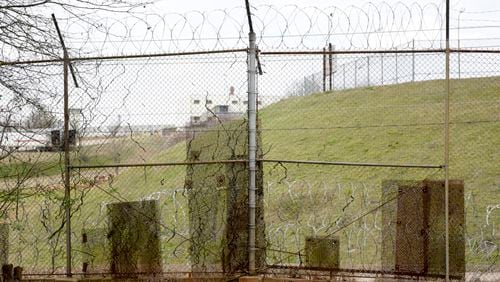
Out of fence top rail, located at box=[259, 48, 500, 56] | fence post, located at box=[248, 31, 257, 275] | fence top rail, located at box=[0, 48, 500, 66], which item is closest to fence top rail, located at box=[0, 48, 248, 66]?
fence top rail, located at box=[0, 48, 500, 66]

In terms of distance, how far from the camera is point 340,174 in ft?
48.4

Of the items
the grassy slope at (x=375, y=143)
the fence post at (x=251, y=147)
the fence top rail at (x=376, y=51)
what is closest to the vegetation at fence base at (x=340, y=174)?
the grassy slope at (x=375, y=143)

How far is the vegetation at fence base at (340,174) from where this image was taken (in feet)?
29.9

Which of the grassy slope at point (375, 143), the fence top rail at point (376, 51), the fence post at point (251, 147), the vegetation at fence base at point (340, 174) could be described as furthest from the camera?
the grassy slope at point (375, 143)

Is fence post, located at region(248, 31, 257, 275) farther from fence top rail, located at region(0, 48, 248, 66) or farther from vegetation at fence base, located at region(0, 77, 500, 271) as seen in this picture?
vegetation at fence base, located at region(0, 77, 500, 271)

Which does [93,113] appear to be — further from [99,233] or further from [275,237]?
[275,237]

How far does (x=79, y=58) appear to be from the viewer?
7.98m

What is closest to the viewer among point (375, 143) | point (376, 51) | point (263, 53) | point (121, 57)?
point (376, 51)

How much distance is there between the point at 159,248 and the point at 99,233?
2.77 feet

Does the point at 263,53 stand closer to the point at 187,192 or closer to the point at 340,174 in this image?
the point at 187,192

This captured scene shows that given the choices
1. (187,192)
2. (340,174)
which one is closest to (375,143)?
(340,174)

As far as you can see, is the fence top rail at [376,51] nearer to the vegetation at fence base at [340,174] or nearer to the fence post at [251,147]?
the fence post at [251,147]

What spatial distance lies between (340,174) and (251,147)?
7.49 meters

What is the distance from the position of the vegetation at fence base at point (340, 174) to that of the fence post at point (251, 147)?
1.90 feet
